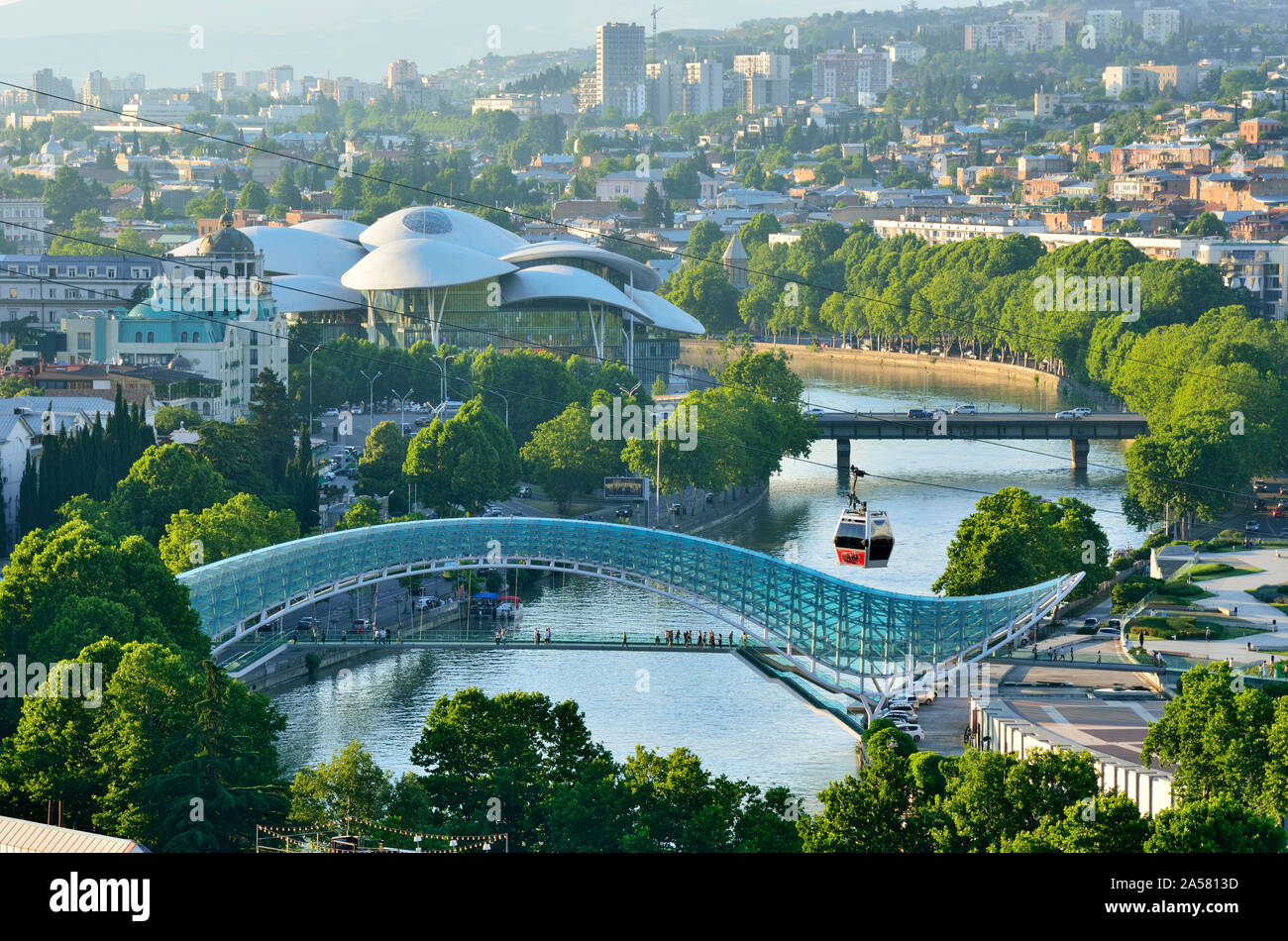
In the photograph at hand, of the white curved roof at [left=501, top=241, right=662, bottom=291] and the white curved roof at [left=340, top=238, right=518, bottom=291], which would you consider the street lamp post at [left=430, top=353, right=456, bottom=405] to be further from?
the white curved roof at [left=501, top=241, right=662, bottom=291]

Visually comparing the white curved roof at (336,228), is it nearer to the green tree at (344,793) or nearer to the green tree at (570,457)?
the green tree at (570,457)

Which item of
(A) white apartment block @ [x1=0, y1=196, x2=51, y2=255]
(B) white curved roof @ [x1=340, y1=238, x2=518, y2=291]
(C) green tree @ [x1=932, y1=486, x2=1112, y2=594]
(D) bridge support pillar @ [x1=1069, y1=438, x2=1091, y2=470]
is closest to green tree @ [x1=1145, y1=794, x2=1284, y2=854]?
(C) green tree @ [x1=932, y1=486, x2=1112, y2=594]

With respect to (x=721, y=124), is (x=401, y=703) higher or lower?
lower

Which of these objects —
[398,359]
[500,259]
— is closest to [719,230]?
[500,259]
